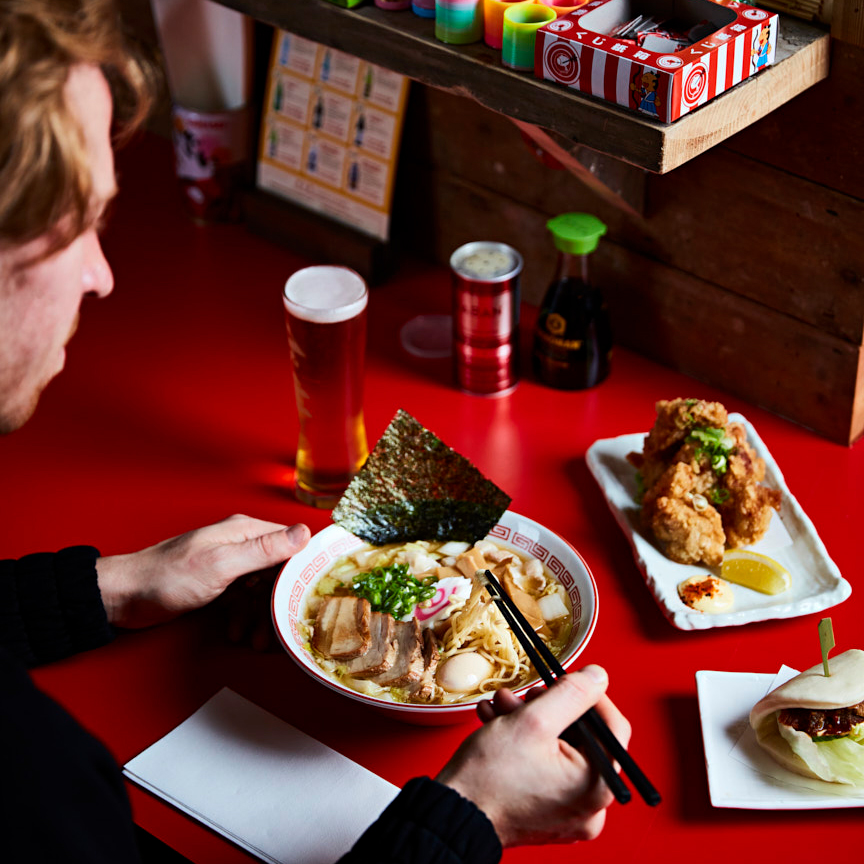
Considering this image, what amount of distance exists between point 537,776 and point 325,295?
2.49 feet

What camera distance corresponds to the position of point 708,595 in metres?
1.47

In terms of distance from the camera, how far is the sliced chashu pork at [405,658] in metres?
1.35

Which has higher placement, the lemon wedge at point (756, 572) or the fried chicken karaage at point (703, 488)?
the fried chicken karaage at point (703, 488)

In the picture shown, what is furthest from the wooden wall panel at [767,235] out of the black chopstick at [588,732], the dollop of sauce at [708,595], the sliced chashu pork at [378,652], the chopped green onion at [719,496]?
the sliced chashu pork at [378,652]

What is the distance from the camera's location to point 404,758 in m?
1.32

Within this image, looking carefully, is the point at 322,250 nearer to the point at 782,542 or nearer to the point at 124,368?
the point at 124,368

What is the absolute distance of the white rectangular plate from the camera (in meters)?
1.44

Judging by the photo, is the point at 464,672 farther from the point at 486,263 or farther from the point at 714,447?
the point at 486,263

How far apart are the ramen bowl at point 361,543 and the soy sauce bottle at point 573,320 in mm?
419

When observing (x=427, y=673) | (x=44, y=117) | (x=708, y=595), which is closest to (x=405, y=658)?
(x=427, y=673)

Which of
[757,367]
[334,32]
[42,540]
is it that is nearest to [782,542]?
[757,367]

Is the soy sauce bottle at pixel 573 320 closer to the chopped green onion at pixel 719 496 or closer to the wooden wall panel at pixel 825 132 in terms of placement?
the wooden wall panel at pixel 825 132

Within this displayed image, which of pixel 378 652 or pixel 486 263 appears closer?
pixel 378 652

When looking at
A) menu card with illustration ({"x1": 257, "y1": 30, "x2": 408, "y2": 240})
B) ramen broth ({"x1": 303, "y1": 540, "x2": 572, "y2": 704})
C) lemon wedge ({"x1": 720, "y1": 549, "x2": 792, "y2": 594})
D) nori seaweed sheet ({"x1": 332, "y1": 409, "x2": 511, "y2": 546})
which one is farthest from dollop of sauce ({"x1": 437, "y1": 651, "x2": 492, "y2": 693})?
menu card with illustration ({"x1": 257, "y1": 30, "x2": 408, "y2": 240})
